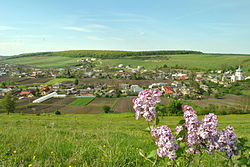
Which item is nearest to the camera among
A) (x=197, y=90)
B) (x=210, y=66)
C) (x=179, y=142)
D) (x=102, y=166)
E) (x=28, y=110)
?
(x=179, y=142)

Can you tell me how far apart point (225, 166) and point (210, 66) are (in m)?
183

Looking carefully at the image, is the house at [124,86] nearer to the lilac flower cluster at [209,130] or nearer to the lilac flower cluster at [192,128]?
the lilac flower cluster at [192,128]

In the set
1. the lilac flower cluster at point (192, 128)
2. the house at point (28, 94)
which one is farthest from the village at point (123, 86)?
the lilac flower cluster at point (192, 128)

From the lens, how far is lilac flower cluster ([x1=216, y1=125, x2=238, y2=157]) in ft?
7.57

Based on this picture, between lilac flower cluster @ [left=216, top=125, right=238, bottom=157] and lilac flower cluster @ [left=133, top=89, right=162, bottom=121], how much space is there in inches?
37.0

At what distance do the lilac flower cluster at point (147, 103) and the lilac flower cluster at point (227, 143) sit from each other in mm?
941

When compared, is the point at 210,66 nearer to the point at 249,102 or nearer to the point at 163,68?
the point at 163,68

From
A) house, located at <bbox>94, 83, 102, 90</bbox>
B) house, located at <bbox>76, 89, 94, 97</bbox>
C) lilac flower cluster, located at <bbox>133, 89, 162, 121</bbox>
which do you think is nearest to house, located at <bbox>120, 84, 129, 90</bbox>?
house, located at <bbox>94, 83, 102, 90</bbox>

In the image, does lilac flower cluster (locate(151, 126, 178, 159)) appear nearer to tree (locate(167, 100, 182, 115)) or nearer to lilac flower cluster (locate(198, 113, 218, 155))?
lilac flower cluster (locate(198, 113, 218, 155))

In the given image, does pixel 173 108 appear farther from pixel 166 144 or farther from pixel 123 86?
pixel 166 144

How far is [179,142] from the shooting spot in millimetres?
2568

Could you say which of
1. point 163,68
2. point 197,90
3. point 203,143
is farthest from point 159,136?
point 163,68

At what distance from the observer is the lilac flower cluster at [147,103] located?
2.63 meters

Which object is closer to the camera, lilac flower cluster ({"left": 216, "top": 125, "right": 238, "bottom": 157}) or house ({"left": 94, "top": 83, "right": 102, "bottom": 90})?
lilac flower cluster ({"left": 216, "top": 125, "right": 238, "bottom": 157})
